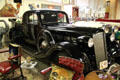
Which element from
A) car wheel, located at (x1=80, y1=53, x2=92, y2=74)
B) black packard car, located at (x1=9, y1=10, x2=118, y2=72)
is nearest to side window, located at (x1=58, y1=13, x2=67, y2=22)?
Answer: black packard car, located at (x1=9, y1=10, x2=118, y2=72)

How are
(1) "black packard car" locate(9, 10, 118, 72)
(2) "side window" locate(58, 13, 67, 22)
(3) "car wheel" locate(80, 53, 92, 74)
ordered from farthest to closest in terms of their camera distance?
(2) "side window" locate(58, 13, 67, 22), (1) "black packard car" locate(9, 10, 118, 72), (3) "car wheel" locate(80, 53, 92, 74)

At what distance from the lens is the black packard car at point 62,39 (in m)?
1.96

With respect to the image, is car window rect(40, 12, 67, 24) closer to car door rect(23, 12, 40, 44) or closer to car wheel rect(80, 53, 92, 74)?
car door rect(23, 12, 40, 44)

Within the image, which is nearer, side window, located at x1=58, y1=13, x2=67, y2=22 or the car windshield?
the car windshield

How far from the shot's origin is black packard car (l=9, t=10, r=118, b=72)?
6.43 feet

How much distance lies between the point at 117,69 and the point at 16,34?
3748 millimetres

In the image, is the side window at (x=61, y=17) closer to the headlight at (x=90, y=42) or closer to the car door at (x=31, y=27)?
the car door at (x=31, y=27)

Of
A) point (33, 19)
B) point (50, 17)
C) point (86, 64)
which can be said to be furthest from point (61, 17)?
point (86, 64)

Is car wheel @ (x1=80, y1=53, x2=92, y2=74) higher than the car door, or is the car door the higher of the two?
the car door

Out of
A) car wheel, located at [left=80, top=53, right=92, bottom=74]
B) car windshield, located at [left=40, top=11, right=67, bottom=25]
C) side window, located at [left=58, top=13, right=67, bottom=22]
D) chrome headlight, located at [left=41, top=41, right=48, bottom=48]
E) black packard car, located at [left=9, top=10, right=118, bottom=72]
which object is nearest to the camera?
car wheel, located at [left=80, top=53, right=92, bottom=74]

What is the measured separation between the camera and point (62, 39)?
267 centimetres

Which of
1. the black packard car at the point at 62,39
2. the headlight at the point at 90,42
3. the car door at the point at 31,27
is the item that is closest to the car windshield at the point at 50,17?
the black packard car at the point at 62,39

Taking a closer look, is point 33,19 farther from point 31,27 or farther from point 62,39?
point 62,39

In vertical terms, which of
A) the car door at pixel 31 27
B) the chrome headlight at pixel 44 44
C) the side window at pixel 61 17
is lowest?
the chrome headlight at pixel 44 44
